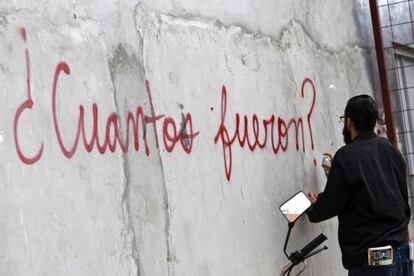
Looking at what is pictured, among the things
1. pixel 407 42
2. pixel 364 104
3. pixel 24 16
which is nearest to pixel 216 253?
pixel 364 104

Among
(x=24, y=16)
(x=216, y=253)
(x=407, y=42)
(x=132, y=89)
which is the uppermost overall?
(x=407, y=42)

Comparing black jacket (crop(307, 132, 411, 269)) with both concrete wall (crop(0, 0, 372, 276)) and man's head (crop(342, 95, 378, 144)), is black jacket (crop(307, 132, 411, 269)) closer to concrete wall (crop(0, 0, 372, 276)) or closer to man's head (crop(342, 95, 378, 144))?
man's head (crop(342, 95, 378, 144))

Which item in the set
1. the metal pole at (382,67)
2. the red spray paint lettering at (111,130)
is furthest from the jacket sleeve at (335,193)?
the metal pole at (382,67)

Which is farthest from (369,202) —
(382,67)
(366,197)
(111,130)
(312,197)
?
(382,67)

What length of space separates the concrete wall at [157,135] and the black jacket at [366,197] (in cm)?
52

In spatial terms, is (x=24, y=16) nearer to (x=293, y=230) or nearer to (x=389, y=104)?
(x=293, y=230)

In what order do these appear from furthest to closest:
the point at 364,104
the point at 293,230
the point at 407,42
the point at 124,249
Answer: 1. the point at 407,42
2. the point at 293,230
3. the point at 364,104
4. the point at 124,249

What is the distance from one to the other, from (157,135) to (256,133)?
1.10 meters

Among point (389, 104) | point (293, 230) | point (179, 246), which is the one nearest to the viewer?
point (179, 246)

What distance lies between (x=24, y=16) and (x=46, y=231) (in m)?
0.85

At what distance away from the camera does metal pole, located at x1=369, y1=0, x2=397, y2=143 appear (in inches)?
260

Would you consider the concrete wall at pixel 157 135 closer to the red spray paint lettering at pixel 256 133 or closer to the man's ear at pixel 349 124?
the red spray paint lettering at pixel 256 133

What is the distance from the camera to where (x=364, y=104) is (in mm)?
4527

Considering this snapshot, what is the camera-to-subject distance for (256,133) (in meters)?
4.78
